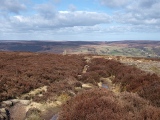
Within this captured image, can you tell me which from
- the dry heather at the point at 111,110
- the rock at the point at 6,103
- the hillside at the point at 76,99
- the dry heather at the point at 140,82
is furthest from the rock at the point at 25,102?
the dry heather at the point at 140,82

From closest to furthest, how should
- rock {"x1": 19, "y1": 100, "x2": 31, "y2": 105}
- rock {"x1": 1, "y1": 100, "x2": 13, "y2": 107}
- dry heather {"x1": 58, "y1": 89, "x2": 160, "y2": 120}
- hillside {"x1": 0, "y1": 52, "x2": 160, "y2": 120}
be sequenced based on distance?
1. dry heather {"x1": 58, "y1": 89, "x2": 160, "y2": 120}
2. hillside {"x1": 0, "y1": 52, "x2": 160, "y2": 120}
3. rock {"x1": 1, "y1": 100, "x2": 13, "y2": 107}
4. rock {"x1": 19, "y1": 100, "x2": 31, "y2": 105}

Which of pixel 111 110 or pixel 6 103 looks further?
pixel 6 103

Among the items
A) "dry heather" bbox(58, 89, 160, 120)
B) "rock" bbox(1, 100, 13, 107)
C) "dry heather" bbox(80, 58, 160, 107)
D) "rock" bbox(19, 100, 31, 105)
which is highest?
"dry heather" bbox(58, 89, 160, 120)

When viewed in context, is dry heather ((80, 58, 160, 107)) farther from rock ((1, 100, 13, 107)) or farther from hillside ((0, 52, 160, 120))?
rock ((1, 100, 13, 107))

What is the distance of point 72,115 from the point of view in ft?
28.6

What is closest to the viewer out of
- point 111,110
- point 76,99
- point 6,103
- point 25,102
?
point 111,110

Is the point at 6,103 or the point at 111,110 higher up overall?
the point at 111,110

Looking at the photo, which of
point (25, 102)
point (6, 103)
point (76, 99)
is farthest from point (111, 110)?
point (6, 103)

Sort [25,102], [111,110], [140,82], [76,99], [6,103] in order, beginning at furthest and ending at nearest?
[140,82]
[25,102]
[6,103]
[76,99]
[111,110]

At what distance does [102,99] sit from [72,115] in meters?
1.66

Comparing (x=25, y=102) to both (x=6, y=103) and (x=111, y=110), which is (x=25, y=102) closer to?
(x=6, y=103)

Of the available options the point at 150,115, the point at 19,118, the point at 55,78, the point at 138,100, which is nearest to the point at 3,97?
the point at 19,118

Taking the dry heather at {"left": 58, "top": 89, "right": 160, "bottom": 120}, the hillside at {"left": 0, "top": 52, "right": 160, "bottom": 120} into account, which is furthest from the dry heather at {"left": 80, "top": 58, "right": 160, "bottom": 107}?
the dry heather at {"left": 58, "top": 89, "right": 160, "bottom": 120}

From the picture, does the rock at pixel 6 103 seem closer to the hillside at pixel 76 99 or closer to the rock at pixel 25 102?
the hillside at pixel 76 99
